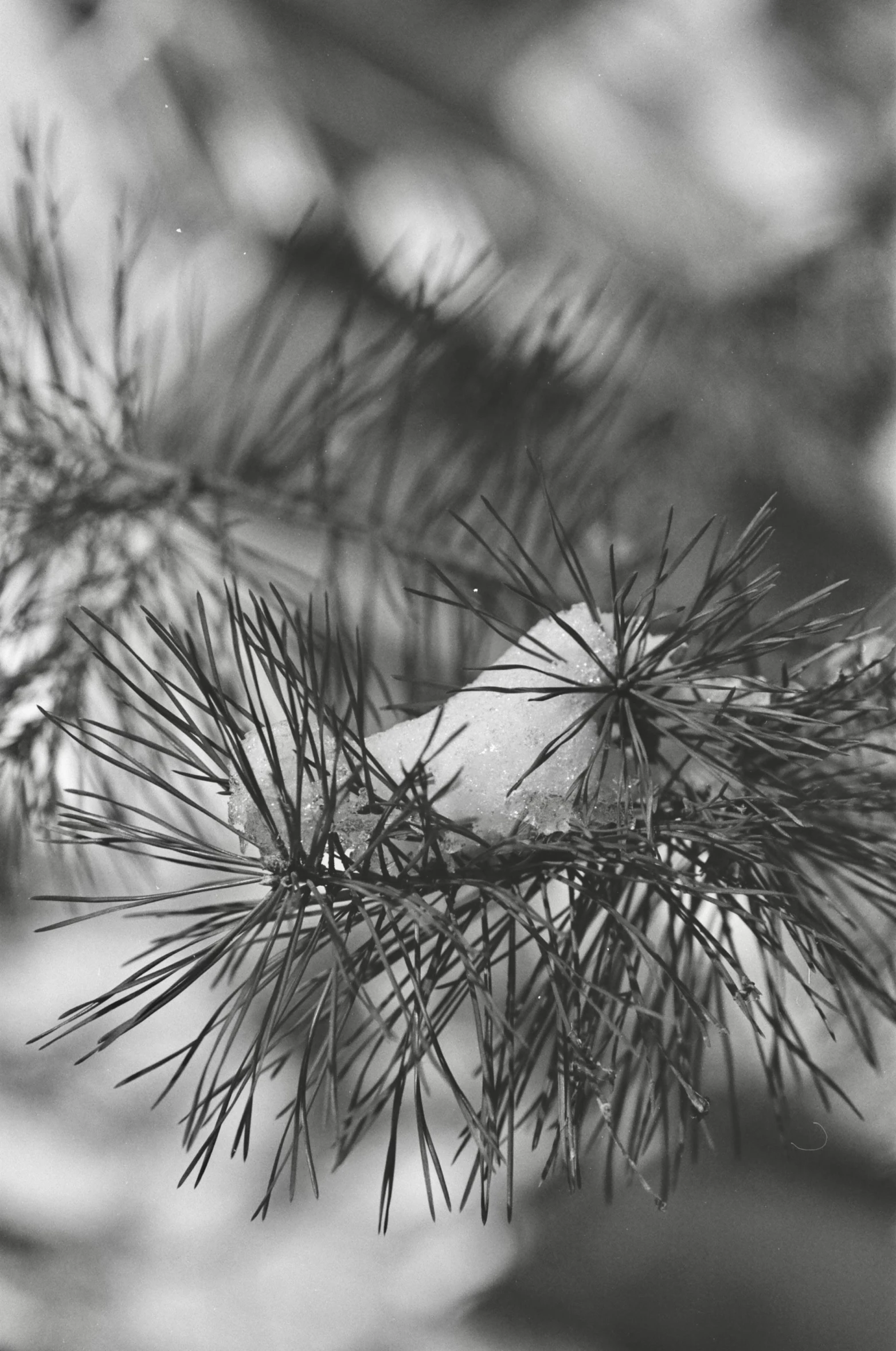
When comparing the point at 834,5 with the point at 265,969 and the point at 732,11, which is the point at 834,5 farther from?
the point at 265,969

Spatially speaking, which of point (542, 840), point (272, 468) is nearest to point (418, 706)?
point (542, 840)

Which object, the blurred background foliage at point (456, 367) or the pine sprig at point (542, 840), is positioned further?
the blurred background foliage at point (456, 367)

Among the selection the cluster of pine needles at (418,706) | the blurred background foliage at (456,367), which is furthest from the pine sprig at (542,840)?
the blurred background foliage at (456,367)

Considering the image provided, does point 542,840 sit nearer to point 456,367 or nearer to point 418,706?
point 418,706

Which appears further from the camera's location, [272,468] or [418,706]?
[272,468]

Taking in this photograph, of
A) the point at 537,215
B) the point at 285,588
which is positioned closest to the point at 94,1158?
the point at 285,588

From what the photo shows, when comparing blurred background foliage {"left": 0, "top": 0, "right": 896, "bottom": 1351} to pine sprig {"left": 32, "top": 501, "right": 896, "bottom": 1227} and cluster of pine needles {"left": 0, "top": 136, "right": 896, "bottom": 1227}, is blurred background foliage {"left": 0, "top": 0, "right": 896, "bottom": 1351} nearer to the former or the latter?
cluster of pine needles {"left": 0, "top": 136, "right": 896, "bottom": 1227}

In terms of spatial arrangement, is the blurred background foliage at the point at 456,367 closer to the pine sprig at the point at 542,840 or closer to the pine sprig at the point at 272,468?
the pine sprig at the point at 272,468

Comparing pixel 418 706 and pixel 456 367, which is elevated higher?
pixel 456 367
